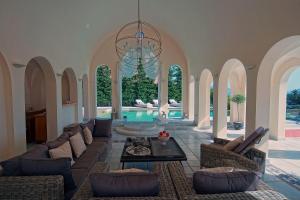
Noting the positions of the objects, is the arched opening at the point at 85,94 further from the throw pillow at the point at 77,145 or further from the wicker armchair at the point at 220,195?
the wicker armchair at the point at 220,195

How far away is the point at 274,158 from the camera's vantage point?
223 inches

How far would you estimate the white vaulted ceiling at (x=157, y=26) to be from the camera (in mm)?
4582

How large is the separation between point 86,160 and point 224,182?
2657mm

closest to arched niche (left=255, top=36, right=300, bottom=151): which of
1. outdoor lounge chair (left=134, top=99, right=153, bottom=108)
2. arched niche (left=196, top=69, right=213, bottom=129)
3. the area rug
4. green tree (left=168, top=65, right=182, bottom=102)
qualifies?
the area rug

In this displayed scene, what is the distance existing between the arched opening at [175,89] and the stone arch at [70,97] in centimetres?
542

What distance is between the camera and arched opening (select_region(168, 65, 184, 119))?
13.1 metres

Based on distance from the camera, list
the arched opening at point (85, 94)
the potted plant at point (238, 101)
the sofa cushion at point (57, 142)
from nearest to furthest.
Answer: the sofa cushion at point (57, 142), the potted plant at point (238, 101), the arched opening at point (85, 94)

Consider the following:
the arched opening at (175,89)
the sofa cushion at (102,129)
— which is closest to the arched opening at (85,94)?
the arched opening at (175,89)

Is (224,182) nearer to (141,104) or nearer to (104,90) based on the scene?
(104,90)

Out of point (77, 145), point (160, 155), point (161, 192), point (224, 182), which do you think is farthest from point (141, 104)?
point (224, 182)

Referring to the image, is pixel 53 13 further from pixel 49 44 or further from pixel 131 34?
pixel 131 34

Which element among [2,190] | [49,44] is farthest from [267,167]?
[49,44]

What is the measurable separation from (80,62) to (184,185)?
8672mm

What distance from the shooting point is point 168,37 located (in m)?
12.4
